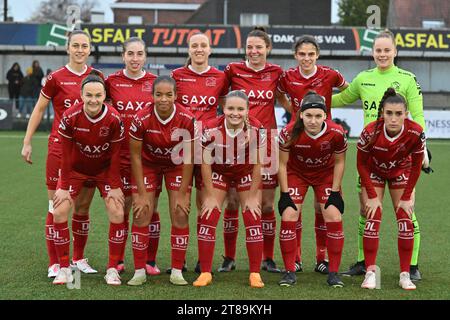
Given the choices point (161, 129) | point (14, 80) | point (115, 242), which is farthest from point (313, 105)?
point (14, 80)

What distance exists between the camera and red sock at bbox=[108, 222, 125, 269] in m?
6.60

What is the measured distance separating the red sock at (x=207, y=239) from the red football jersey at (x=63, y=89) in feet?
5.05

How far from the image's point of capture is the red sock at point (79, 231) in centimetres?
700

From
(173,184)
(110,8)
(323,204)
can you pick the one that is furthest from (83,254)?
(110,8)

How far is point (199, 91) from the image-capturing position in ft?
23.1

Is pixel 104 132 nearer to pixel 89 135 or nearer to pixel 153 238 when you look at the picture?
pixel 89 135

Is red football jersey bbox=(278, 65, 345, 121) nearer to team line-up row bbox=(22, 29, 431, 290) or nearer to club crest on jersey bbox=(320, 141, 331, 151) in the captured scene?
team line-up row bbox=(22, 29, 431, 290)

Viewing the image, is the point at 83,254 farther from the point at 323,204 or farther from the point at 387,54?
the point at 387,54

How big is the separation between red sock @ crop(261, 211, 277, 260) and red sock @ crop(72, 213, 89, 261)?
157 cm

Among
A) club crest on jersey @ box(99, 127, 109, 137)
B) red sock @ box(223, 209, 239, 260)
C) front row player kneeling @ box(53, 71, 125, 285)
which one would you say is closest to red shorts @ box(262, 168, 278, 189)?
red sock @ box(223, 209, 239, 260)

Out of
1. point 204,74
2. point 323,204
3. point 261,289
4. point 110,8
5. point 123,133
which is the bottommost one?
point 261,289

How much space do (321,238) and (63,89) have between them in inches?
104
